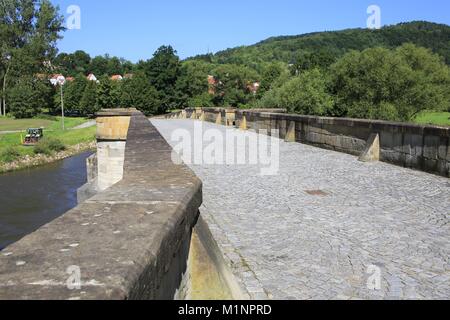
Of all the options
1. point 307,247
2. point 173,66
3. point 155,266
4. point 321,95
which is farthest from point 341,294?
point 173,66

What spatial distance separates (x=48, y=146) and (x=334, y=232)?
4843 centimetres

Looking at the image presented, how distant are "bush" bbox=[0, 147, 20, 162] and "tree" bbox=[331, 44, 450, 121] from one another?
3180cm

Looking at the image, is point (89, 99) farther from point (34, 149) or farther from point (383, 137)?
point (383, 137)

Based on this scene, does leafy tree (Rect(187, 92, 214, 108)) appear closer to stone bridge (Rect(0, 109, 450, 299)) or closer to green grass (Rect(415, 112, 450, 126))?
green grass (Rect(415, 112, 450, 126))

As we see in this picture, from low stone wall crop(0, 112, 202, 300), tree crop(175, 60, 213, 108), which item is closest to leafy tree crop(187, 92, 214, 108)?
tree crop(175, 60, 213, 108)

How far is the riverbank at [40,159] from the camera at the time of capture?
42588 millimetres

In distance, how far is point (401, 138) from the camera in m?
9.76

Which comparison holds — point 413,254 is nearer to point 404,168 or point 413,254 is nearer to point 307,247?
point 307,247

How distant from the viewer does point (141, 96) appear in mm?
70812

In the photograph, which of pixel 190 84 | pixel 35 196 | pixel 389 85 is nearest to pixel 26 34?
pixel 190 84

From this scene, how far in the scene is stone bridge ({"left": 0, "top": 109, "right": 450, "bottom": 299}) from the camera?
5.49ft

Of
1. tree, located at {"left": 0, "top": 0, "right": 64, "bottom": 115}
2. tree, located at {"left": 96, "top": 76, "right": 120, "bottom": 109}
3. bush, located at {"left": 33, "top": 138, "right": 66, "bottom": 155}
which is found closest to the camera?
bush, located at {"left": 33, "top": 138, "right": 66, "bottom": 155}

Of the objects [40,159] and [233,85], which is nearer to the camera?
[40,159]

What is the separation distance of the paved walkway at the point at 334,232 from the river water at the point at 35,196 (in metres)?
17.2
